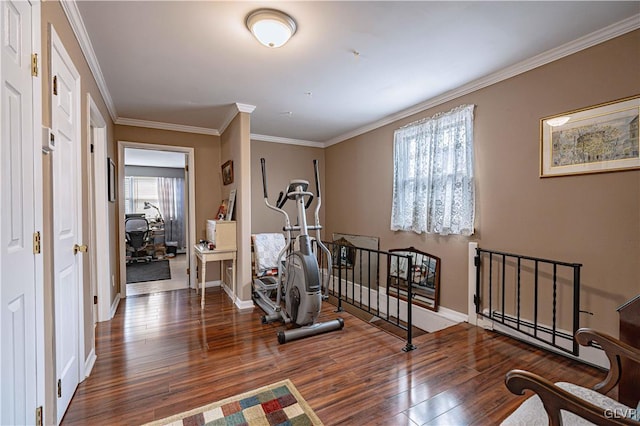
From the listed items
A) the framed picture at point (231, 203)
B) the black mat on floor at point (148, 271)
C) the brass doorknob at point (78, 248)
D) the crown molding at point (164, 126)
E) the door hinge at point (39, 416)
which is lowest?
the black mat on floor at point (148, 271)

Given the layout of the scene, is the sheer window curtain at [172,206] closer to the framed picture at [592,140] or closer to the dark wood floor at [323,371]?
the dark wood floor at [323,371]

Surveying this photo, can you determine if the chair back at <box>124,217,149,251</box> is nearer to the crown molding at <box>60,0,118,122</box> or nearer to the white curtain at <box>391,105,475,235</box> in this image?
the crown molding at <box>60,0,118,122</box>

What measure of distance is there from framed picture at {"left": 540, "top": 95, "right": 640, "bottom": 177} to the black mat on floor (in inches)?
230

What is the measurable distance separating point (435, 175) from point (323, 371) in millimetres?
2429

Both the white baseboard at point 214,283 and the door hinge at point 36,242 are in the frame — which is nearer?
the door hinge at point 36,242

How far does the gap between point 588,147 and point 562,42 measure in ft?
2.77

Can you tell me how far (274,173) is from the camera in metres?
→ 5.19

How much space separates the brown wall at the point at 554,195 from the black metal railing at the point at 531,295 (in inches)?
4.1

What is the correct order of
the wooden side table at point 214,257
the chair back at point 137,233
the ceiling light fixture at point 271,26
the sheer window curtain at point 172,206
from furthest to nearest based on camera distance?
the sheer window curtain at point 172,206
the chair back at point 137,233
the wooden side table at point 214,257
the ceiling light fixture at point 271,26

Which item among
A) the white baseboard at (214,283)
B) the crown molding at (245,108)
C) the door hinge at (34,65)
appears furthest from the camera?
the white baseboard at (214,283)

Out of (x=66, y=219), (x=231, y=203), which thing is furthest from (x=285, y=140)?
(x=66, y=219)

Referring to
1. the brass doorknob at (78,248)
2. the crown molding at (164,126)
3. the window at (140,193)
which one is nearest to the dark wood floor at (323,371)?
the brass doorknob at (78,248)

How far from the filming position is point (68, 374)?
6.02 ft

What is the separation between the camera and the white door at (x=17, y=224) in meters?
1.08
